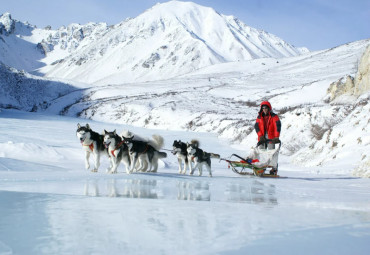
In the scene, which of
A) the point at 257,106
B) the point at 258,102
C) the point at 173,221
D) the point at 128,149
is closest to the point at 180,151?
the point at 128,149

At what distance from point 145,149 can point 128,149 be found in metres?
0.64

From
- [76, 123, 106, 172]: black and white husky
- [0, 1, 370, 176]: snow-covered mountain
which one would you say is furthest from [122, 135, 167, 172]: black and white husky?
[0, 1, 370, 176]: snow-covered mountain

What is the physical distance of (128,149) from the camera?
10000mm

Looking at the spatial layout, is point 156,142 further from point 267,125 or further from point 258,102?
point 258,102

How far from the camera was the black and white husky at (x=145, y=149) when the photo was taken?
9.92 m

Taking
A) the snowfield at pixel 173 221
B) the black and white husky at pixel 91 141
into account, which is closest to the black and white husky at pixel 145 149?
the black and white husky at pixel 91 141

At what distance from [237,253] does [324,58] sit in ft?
385

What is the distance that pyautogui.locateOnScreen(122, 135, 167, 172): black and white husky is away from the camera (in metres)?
9.92

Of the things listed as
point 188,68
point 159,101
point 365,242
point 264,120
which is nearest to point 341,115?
point 264,120

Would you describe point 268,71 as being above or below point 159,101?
above

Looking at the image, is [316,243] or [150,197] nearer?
[316,243]

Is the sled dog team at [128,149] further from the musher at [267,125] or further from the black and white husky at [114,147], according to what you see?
the musher at [267,125]

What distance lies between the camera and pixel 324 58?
112 meters

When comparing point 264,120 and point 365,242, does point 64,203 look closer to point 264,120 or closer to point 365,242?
point 365,242
